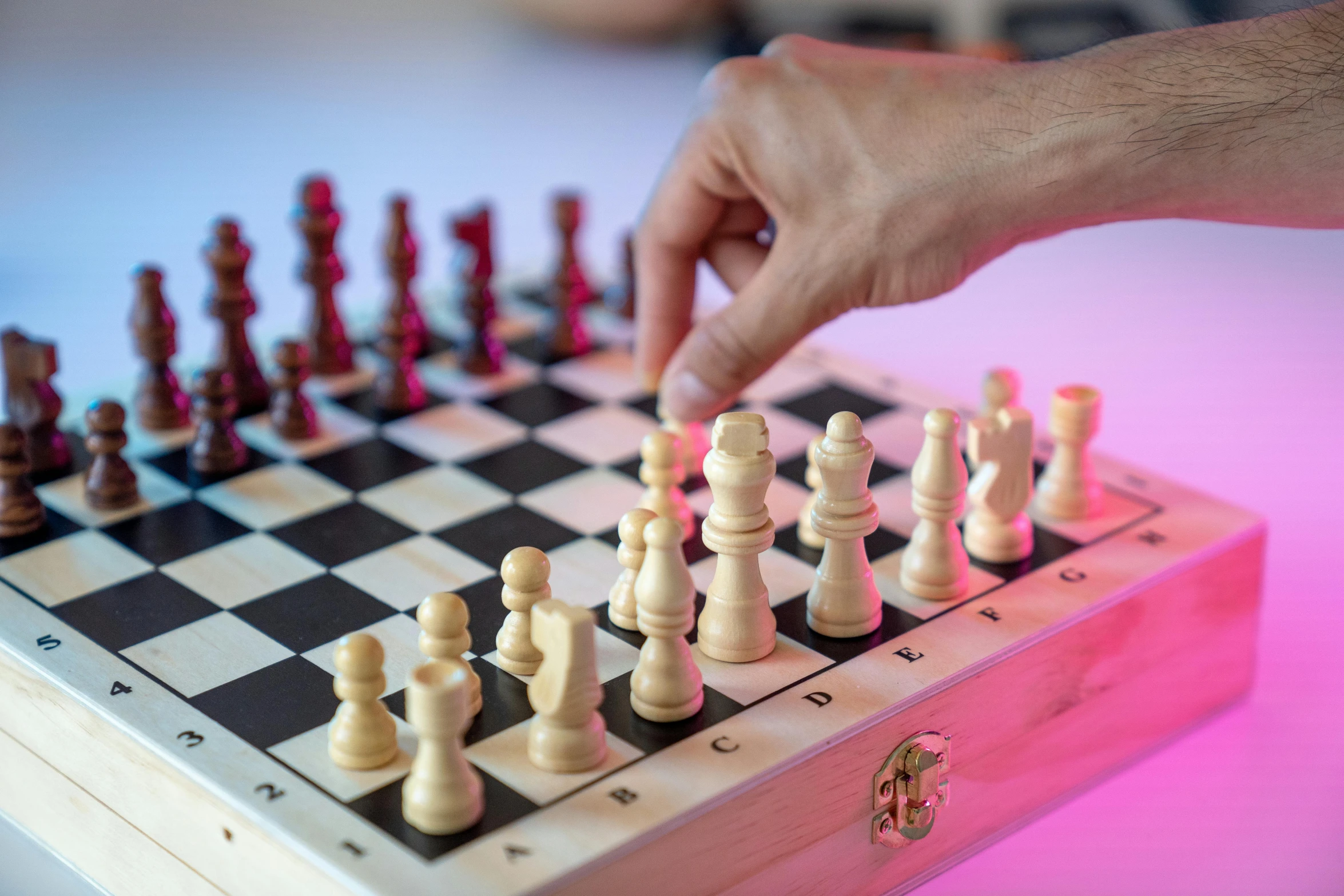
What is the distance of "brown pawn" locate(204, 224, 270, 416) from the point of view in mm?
2006

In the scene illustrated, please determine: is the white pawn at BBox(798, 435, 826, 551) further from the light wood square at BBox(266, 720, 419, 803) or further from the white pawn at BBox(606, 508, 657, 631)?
the light wood square at BBox(266, 720, 419, 803)

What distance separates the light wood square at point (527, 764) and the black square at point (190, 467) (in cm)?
72

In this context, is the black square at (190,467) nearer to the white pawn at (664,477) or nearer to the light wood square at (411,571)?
the light wood square at (411,571)

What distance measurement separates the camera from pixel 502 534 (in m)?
1.71

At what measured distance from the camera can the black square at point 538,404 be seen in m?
2.05

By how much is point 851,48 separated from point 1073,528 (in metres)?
0.64

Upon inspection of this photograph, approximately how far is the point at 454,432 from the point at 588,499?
29cm

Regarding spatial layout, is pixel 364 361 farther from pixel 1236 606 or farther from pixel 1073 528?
pixel 1236 606

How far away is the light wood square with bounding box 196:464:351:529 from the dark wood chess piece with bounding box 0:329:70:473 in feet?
0.71

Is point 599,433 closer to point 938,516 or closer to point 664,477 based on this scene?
point 664,477

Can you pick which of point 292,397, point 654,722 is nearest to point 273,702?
→ point 654,722

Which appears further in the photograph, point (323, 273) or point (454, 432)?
point (323, 273)

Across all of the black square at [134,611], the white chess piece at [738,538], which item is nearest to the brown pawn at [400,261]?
the black square at [134,611]

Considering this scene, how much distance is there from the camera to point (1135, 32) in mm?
1679
